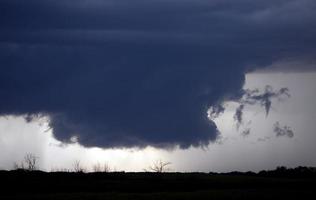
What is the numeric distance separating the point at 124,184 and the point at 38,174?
17.1 m

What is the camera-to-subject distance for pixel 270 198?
71625 millimetres

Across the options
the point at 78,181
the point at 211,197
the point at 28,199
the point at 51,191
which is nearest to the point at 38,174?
the point at 78,181

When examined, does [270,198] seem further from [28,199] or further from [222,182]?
[28,199]

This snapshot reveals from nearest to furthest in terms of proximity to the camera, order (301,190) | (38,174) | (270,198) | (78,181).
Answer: (270,198) < (301,190) < (78,181) < (38,174)

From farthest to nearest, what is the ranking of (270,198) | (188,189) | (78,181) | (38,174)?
(38,174), (78,181), (188,189), (270,198)

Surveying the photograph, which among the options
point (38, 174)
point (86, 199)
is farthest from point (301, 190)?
point (38, 174)

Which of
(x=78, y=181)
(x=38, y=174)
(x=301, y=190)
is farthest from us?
(x=38, y=174)

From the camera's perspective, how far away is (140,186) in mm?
87312

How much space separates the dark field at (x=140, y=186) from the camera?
7525cm

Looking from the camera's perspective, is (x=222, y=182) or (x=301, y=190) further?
(x=222, y=182)

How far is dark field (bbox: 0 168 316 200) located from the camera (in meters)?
75.2

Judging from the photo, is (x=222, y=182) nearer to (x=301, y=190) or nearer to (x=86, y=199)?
(x=301, y=190)

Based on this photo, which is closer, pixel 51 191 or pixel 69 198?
pixel 69 198

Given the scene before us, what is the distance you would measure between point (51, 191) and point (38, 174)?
16120 mm
